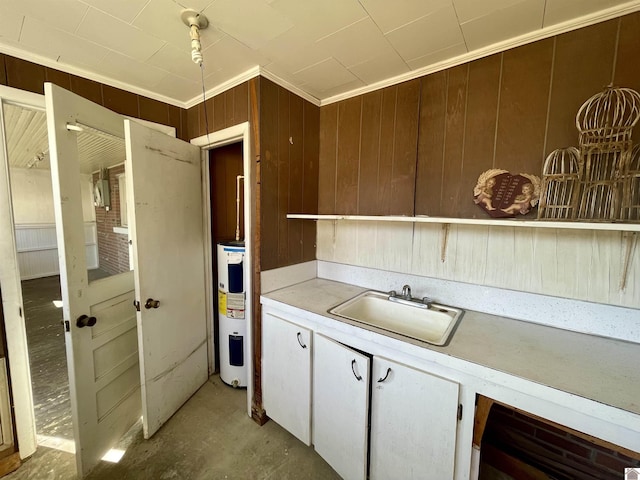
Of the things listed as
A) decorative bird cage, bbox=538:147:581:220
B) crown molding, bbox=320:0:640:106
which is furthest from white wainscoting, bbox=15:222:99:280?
decorative bird cage, bbox=538:147:581:220

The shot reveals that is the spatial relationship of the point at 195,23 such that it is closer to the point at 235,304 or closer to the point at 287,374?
the point at 235,304

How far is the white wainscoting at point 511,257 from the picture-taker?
1127 millimetres

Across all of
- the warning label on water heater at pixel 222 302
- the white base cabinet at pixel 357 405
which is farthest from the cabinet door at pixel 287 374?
the warning label on water heater at pixel 222 302

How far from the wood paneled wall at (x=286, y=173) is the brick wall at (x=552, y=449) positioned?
1623mm

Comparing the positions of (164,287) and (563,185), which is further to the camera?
(164,287)

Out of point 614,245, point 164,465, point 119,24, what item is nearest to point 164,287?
point 164,465

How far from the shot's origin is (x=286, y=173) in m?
1.79

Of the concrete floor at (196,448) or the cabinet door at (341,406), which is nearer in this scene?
the cabinet door at (341,406)

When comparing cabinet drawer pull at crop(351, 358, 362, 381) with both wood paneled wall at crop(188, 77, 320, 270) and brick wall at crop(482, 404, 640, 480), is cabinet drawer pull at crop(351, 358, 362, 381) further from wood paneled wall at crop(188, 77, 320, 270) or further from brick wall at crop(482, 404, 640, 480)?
brick wall at crop(482, 404, 640, 480)

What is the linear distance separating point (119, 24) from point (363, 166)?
58.5 inches

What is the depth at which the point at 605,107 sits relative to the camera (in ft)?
3.65

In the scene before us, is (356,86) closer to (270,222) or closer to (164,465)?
(270,222)

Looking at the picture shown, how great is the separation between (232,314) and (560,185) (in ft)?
7.24

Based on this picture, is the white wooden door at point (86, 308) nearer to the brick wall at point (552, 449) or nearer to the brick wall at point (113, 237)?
the brick wall at point (113, 237)
